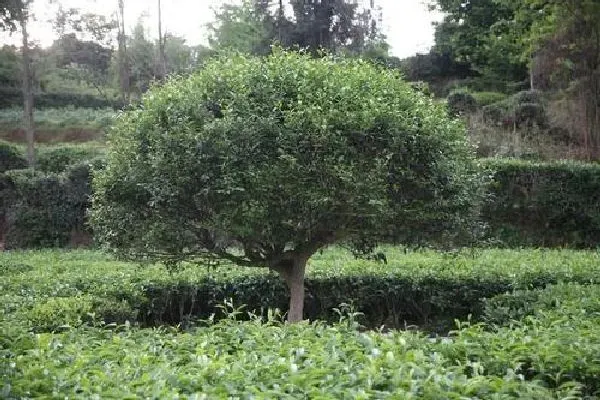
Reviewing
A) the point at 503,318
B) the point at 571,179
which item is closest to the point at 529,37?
the point at 571,179

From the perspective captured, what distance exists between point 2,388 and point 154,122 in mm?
3856

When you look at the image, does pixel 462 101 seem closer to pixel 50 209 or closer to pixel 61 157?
pixel 50 209

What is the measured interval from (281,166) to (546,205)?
11.7 m

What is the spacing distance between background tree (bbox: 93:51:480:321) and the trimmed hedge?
980 cm

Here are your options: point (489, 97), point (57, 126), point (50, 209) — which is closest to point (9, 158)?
point (50, 209)

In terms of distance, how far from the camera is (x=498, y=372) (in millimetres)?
3387

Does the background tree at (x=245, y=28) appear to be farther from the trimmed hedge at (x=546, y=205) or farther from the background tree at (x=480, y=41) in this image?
the trimmed hedge at (x=546, y=205)

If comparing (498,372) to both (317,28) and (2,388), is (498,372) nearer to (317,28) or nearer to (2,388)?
(2,388)

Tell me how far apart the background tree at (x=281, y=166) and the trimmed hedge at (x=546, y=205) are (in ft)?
32.1

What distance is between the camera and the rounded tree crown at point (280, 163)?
5.62 m

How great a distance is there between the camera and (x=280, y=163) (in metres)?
5.61

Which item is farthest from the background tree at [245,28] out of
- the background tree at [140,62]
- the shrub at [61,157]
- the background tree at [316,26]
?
the shrub at [61,157]

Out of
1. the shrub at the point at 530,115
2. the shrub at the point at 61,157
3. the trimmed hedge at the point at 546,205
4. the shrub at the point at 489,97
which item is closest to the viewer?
the trimmed hedge at the point at 546,205

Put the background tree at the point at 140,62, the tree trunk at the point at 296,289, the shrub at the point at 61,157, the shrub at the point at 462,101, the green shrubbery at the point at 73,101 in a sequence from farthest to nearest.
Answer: the green shrubbery at the point at 73,101 → the background tree at the point at 140,62 → the shrub at the point at 61,157 → the shrub at the point at 462,101 → the tree trunk at the point at 296,289
